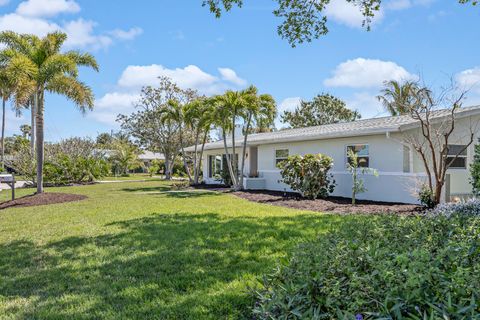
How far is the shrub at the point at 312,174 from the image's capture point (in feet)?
46.5

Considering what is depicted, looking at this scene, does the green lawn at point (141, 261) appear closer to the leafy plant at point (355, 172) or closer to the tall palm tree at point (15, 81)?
the leafy plant at point (355, 172)

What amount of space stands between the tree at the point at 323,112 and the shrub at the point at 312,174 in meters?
29.0

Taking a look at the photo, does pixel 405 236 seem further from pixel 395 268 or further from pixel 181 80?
pixel 181 80

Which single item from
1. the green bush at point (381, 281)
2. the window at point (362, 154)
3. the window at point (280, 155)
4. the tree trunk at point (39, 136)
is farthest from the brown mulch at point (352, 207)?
the tree trunk at point (39, 136)

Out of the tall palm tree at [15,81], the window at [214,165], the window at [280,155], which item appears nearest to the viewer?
the tall palm tree at [15,81]

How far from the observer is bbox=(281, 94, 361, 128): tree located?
42.4m

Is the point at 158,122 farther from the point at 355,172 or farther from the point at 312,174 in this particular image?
the point at 355,172

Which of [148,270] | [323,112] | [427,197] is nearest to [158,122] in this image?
[323,112]

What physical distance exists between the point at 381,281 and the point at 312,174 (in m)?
11.7

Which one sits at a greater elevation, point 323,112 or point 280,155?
point 323,112

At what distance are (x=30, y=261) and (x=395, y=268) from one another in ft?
17.8

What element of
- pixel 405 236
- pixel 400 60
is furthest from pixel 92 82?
pixel 405 236

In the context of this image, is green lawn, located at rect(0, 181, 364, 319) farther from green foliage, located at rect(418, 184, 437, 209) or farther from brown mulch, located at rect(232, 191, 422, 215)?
green foliage, located at rect(418, 184, 437, 209)

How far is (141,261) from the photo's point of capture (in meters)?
5.62
